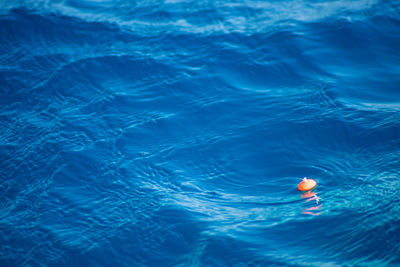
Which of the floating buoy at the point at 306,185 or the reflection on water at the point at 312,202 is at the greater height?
the floating buoy at the point at 306,185

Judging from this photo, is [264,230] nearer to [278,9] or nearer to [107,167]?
[107,167]

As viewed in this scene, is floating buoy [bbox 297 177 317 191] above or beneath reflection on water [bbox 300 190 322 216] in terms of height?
above

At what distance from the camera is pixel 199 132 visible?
19.8ft

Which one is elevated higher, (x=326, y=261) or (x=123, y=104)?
(x=123, y=104)

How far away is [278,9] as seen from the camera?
8.41m

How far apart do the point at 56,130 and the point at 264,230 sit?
3.34 metres

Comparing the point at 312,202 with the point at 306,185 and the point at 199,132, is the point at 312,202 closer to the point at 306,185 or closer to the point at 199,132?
the point at 306,185

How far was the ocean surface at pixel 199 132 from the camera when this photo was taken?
4406 mm

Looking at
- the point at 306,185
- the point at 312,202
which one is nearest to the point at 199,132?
the point at 306,185

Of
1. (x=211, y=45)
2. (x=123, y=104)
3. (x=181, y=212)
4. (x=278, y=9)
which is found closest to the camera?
(x=181, y=212)

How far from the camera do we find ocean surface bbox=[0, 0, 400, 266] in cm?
441

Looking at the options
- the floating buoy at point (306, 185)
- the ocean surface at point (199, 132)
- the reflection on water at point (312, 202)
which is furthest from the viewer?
the floating buoy at point (306, 185)

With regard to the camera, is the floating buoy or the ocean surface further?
the floating buoy

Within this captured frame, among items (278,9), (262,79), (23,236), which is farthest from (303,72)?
(23,236)
